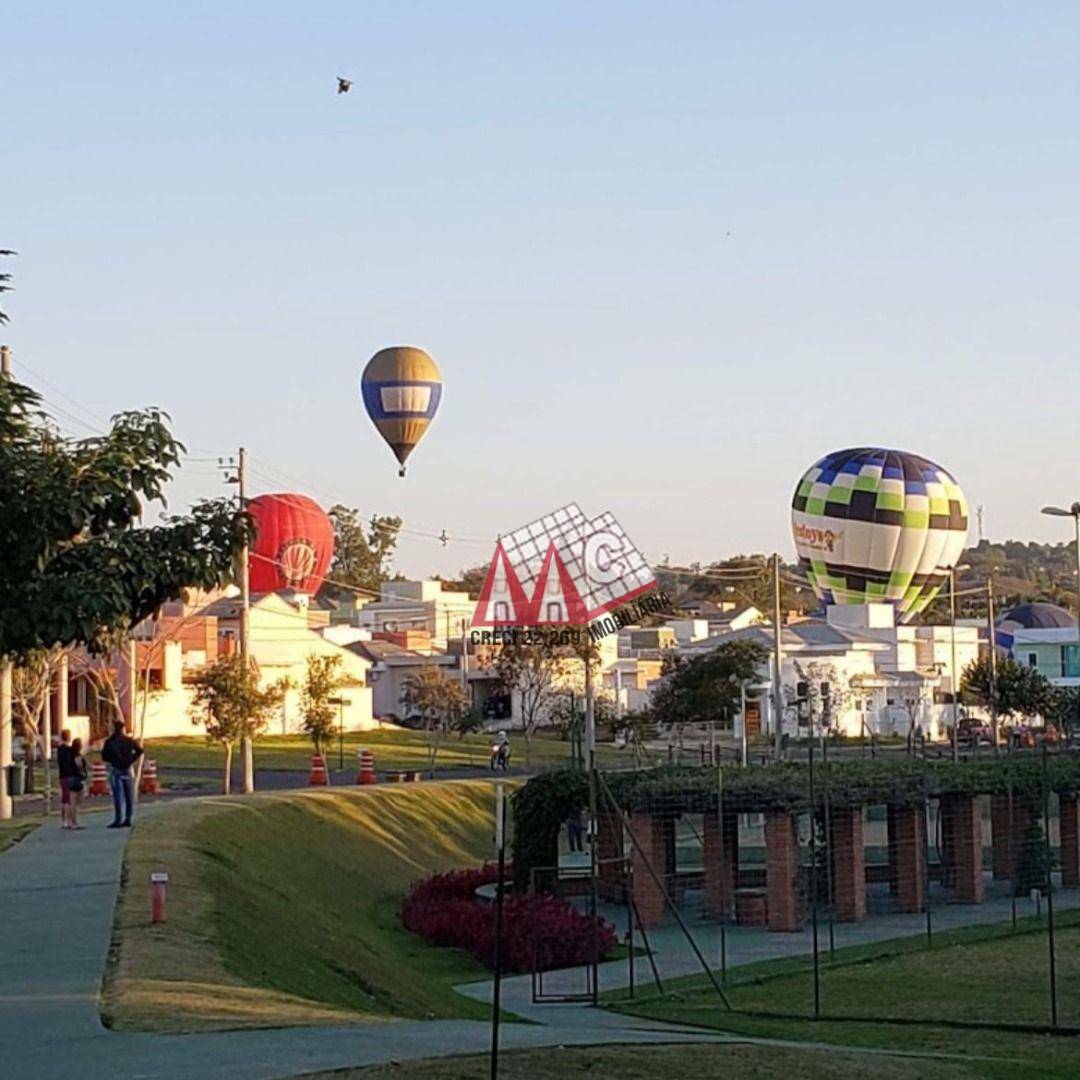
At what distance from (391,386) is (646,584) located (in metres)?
13.2

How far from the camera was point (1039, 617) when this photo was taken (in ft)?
463

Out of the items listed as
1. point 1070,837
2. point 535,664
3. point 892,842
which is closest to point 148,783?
point 892,842

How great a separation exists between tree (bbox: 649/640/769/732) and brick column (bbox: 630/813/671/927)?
46373 millimetres

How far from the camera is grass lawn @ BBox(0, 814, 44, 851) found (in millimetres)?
34622

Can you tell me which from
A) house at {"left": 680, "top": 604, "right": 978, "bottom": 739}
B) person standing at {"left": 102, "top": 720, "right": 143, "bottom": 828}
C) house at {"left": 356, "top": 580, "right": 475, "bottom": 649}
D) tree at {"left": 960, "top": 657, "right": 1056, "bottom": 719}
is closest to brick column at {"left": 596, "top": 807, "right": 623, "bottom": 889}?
A: person standing at {"left": 102, "top": 720, "right": 143, "bottom": 828}

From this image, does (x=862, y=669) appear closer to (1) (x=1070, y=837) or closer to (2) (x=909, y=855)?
(1) (x=1070, y=837)

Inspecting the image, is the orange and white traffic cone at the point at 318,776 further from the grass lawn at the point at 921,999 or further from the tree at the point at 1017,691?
the tree at the point at 1017,691

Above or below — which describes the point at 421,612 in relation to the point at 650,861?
above

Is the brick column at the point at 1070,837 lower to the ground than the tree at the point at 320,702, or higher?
lower

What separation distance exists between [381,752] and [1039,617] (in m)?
74.0

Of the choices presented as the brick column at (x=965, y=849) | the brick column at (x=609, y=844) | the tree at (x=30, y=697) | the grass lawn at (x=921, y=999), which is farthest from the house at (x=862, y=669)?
the grass lawn at (x=921, y=999)

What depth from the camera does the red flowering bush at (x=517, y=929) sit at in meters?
34.9

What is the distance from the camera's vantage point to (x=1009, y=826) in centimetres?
4734

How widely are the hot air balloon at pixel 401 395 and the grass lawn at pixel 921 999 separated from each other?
140 feet
